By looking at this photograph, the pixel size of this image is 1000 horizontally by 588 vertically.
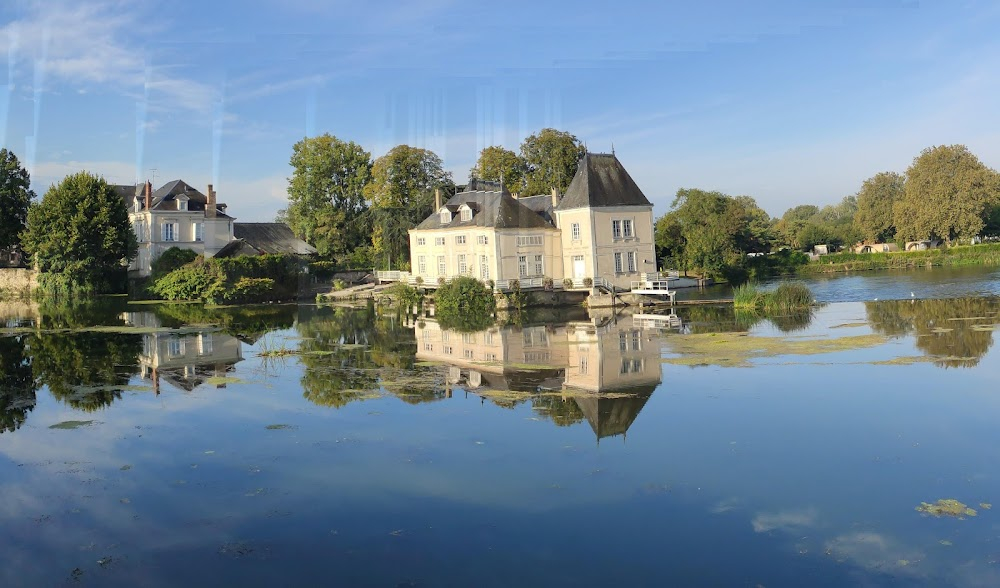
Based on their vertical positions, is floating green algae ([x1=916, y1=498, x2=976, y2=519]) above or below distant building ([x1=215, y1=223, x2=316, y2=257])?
below

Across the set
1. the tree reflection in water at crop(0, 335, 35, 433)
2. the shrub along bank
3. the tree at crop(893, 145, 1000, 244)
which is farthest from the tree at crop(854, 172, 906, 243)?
the tree reflection in water at crop(0, 335, 35, 433)

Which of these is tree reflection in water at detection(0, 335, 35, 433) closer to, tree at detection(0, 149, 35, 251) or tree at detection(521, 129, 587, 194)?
tree at detection(0, 149, 35, 251)

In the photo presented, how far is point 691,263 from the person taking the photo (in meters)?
55.1

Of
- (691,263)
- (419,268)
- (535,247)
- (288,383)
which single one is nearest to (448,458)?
(288,383)

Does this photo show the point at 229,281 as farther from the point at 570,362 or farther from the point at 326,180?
the point at 570,362

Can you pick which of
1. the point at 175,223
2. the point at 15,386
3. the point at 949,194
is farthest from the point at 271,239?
the point at 949,194

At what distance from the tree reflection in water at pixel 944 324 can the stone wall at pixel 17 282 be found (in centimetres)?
4905

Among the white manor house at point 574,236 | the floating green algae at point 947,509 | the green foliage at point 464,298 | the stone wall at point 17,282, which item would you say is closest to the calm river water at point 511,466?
the floating green algae at point 947,509

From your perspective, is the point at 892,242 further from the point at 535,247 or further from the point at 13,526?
the point at 13,526

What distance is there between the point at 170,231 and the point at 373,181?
15751 mm

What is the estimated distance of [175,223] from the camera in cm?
5109

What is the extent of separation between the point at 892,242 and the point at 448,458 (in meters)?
80.7

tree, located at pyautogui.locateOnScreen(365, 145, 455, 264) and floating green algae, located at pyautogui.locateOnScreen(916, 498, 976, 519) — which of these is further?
tree, located at pyautogui.locateOnScreen(365, 145, 455, 264)

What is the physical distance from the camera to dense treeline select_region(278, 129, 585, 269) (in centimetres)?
5719
